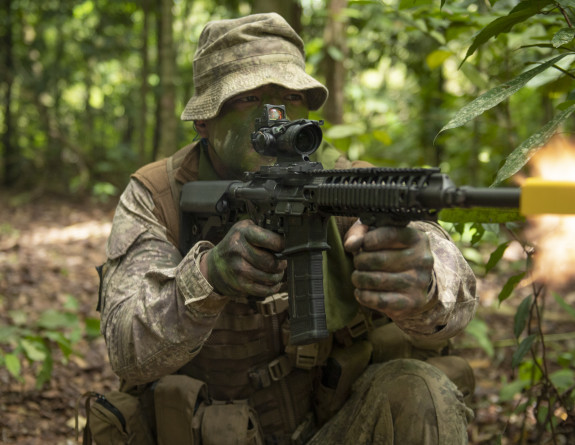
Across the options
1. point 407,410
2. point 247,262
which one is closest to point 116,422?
point 247,262

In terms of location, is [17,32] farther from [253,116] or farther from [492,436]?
[492,436]

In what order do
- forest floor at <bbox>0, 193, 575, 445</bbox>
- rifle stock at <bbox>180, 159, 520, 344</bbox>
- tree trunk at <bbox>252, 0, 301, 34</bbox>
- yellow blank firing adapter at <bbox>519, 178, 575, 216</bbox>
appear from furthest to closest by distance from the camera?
tree trunk at <bbox>252, 0, 301, 34</bbox> → forest floor at <bbox>0, 193, 575, 445</bbox> → rifle stock at <bbox>180, 159, 520, 344</bbox> → yellow blank firing adapter at <bbox>519, 178, 575, 216</bbox>

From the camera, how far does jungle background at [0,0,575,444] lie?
8.75ft

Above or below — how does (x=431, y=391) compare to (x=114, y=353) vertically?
below

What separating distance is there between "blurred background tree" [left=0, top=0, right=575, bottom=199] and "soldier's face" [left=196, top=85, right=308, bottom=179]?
99 cm

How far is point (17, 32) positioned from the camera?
12438mm

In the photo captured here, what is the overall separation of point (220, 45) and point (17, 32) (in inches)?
465

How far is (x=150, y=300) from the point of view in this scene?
2.34m

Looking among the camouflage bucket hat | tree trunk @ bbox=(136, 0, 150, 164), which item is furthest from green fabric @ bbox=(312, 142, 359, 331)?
tree trunk @ bbox=(136, 0, 150, 164)

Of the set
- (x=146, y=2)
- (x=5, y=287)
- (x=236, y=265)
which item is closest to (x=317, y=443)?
(x=236, y=265)

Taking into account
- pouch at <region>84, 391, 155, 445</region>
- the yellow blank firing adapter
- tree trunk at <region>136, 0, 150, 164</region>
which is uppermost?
tree trunk at <region>136, 0, 150, 164</region>

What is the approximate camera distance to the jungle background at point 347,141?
2668mm

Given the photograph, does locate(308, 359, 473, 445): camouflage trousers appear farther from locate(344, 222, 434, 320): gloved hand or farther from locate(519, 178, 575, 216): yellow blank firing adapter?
locate(519, 178, 575, 216): yellow blank firing adapter

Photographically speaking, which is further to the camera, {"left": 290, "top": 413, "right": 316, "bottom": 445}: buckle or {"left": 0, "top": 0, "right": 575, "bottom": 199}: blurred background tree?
{"left": 0, "top": 0, "right": 575, "bottom": 199}: blurred background tree
